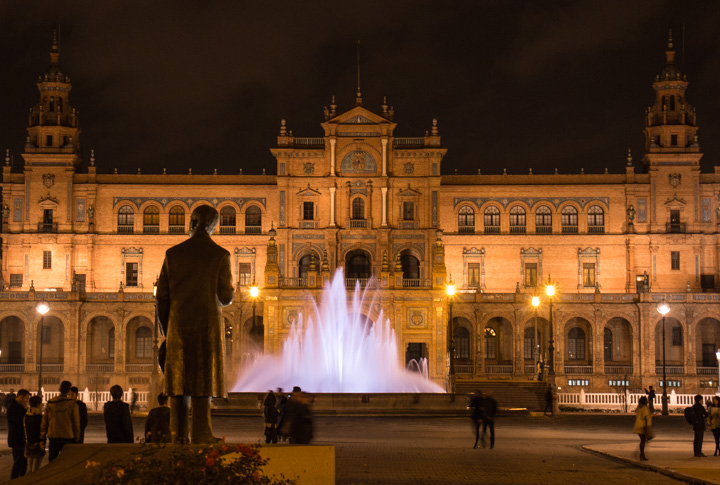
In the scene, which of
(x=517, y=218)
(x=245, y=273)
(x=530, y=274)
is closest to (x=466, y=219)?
(x=517, y=218)

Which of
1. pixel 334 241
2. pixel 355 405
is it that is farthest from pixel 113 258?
pixel 355 405

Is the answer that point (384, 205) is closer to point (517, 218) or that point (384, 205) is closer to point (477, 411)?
point (517, 218)

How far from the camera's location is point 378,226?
6544cm

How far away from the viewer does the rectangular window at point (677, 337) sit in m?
65.8

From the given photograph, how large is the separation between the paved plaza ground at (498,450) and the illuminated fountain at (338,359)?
1083 cm

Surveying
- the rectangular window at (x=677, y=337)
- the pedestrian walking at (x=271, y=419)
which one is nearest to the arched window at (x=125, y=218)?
the rectangular window at (x=677, y=337)

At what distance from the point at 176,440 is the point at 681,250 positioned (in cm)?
6127

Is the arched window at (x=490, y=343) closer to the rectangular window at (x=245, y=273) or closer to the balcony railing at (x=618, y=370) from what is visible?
the balcony railing at (x=618, y=370)

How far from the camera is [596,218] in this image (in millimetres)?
69312

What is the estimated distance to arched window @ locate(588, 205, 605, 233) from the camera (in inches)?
2721

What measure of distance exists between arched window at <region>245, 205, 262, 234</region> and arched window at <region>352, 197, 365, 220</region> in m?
7.99

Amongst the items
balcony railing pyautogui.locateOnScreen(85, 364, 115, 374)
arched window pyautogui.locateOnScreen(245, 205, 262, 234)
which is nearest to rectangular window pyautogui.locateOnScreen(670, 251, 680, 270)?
arched window pyautogui.locateOnScreen(245, 205, 262, 234)

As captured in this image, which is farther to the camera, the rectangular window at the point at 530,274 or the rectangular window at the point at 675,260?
the rectangular window at the point at 530,274

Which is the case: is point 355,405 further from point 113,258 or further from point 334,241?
point 113,258
